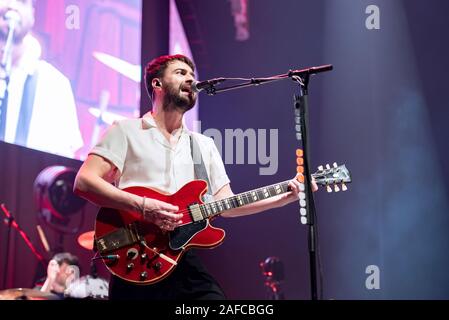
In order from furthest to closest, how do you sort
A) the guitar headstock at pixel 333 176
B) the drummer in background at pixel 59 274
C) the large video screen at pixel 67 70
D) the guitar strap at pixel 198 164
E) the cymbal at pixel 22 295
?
the large video screen at pixel 67 70 → the drummer in background at pixel 59 274 → the cymbal at pixel 22 295 → the guitar headstock at pixel 333 176 → the guitar strap at pixel 198 164

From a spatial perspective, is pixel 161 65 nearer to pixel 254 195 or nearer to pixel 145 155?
pixel 145 155

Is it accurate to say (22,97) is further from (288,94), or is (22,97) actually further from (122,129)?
(288,94)

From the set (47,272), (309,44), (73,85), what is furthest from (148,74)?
(309,44)

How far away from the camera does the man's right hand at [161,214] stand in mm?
3154

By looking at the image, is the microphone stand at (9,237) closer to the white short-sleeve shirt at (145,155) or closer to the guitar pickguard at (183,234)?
the white short-sleeve shirt at (145,155)

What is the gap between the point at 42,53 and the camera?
211 inches

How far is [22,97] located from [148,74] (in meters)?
1.94

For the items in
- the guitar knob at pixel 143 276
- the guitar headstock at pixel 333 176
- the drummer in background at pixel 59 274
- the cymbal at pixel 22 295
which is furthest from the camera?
the drummer in background at pixel 59 274

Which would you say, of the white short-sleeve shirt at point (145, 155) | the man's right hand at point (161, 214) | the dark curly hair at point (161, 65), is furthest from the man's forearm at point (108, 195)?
the dark curly hair at point (161, 65)

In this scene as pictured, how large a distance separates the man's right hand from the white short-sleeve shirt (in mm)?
199

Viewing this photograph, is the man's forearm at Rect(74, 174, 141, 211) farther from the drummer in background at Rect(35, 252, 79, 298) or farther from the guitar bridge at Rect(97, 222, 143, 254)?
the drummer in background at Rect(35, 252, 79, 298)

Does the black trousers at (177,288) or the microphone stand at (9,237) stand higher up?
the microphone stand at (9,237)

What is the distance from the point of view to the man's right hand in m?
3.15

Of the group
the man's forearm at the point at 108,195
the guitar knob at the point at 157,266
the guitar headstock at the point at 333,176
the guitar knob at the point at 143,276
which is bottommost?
the guitar knob at the point at 143,276
